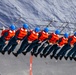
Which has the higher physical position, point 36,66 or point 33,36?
point 33,36

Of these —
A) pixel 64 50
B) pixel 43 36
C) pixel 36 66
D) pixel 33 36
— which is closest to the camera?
pixel 33 36

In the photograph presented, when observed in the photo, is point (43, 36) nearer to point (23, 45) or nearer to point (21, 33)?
point (23, 45)

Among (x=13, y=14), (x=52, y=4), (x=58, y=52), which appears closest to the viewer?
(x=58, y=52)

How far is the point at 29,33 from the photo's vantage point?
49.9 feet

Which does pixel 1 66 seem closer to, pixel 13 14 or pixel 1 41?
pixel 1 41

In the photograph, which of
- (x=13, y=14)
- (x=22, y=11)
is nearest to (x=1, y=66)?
(x=13, y=14)

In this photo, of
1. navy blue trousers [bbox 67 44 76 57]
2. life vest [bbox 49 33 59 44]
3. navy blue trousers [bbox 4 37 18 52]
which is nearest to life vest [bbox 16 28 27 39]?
navy blue trousers [bbox 4 37 18 52]

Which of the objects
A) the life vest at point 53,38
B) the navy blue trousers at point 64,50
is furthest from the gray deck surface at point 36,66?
the life vest at point 53,38

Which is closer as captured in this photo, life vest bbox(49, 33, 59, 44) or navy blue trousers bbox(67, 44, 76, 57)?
life vest bbox(49, 33, 59, 44)

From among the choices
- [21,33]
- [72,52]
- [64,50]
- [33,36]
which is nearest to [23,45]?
[33,36]

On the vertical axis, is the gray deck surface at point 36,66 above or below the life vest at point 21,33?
below

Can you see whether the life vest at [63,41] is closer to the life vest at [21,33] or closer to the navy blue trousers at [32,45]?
the navy blue trousers at [32,45]

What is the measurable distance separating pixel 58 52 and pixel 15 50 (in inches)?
127

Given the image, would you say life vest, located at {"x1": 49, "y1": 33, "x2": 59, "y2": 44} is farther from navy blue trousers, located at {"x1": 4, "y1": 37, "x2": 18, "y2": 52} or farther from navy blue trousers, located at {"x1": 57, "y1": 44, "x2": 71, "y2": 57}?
navy blue trousers, located at {"x1": 4, "y1": 37, "x2": 18, "y2": 52}
